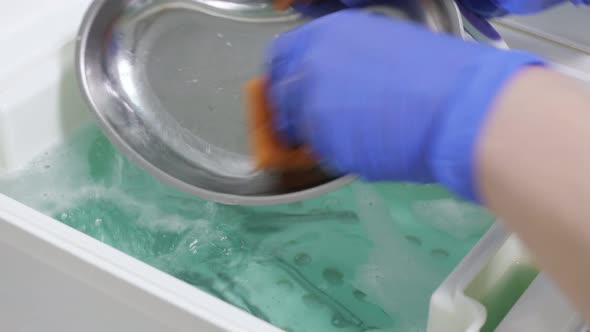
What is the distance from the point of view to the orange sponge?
71 cm

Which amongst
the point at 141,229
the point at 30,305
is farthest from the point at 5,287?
the point at 141,229

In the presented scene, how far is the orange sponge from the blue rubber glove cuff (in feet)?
0.74

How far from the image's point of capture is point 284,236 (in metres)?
1.00

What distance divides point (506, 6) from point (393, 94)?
1.37 ft

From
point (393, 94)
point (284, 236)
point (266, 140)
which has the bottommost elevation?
point (284, 236)

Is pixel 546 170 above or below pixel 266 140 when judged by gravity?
above

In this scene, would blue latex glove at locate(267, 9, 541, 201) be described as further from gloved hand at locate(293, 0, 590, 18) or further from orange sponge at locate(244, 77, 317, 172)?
gloved hand at locate(293, 0, 590, 18)

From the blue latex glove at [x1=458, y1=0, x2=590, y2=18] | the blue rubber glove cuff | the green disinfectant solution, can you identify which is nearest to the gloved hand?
the blue latex glove at [x1=458, y1=0, x2=590, y2=18]

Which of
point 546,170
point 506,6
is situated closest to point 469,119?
point 546,170

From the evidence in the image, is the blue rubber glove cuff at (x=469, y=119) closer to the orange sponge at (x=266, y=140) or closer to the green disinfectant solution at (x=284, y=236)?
the orange sponge at (x=266, y=140)

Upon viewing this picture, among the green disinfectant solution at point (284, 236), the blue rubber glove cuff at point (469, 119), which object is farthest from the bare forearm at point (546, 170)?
the green disinfectant solution at point (284, 236)

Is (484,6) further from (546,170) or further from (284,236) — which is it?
(546,170)

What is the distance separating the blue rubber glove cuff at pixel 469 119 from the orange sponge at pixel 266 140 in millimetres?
224

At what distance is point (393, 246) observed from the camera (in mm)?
958
